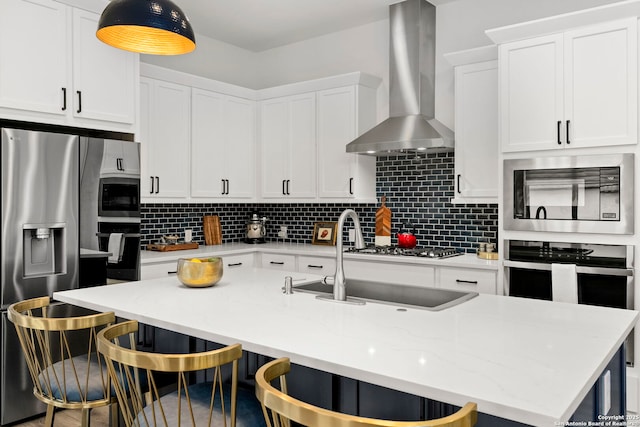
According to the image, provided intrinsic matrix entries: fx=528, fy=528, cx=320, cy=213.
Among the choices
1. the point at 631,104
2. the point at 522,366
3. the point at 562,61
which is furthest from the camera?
the point at 562,61

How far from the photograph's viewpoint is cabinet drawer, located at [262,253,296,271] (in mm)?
4720

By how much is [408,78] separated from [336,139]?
832 mm

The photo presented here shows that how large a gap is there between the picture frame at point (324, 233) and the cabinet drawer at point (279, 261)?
53 cm

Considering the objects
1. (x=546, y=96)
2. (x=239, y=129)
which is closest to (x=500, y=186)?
(x=546, y=96)

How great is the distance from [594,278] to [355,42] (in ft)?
9.95

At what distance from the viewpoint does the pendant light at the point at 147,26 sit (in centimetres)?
211

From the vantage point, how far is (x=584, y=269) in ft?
10.5

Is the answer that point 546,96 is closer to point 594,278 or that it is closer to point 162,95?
point 594,278

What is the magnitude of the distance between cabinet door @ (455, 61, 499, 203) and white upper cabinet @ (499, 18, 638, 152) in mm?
337

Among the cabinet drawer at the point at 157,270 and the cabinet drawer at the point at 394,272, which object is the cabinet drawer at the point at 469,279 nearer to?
the cabinet drawer at the point at 394,272

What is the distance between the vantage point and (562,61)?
3287mm

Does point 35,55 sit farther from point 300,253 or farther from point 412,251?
point 412,251

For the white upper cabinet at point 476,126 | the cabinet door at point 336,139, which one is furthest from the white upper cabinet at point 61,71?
the white upper cabinet at point 476,126

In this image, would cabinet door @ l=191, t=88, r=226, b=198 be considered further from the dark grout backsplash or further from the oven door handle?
the oven door handle
